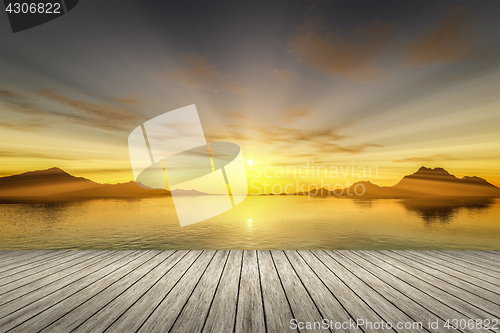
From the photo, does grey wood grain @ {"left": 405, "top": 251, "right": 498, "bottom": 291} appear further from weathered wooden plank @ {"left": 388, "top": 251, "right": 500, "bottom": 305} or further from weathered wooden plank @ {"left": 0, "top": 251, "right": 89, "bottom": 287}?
weathered wooden plank @ {"left": 0, "top": 251, "right": 89, "bottom": 287}

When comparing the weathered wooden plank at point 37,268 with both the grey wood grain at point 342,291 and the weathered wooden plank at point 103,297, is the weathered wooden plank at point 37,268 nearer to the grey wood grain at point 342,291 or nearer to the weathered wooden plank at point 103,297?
the weathered wooden plank at point 103,297

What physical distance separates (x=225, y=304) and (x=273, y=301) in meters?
0.42

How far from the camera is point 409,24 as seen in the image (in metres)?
5.49

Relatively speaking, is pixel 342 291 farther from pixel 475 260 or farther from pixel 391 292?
pixel 475 260

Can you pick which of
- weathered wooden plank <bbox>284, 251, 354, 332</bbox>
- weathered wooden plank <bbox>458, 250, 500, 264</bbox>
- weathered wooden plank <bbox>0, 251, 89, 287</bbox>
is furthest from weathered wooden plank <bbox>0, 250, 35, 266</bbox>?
weathered wooden plank <bbox>458, 250, 500, 264</bbox>

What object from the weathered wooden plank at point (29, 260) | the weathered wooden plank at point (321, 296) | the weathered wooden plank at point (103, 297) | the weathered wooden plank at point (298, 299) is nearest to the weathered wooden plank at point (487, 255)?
the weathered wooden plank at point (321, 296)

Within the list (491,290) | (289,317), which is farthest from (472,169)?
(289,317)

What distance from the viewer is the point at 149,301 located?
2.04 metres

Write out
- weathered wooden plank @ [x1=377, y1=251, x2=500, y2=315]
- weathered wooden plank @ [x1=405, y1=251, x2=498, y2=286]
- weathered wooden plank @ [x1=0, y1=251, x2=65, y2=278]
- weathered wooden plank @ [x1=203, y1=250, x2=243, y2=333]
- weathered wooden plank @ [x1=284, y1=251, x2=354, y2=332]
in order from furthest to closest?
weathered wooden plank @ [x1=0, y1=251, x2=65, y2=278] → weathered wooden plank @ [x1=405, y1=251, x2=498, y2=286] → weathered wooden plank @ [x1=377, y1=251, x2=500, y2=315] → weathered wooden plank @ [x1=284, y1=251, x2=354, y2=332] → weathered wooden plank @ [x1=203, y1=250, x2=243, y2=333]

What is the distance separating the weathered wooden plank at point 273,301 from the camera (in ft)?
5.57

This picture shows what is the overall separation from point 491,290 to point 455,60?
6.79m

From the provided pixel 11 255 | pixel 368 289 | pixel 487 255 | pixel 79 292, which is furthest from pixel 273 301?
pixel 11 255

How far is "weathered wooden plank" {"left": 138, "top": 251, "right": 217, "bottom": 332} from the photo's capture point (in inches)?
65.6

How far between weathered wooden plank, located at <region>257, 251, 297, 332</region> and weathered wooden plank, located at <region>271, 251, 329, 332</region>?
0.05 meters
